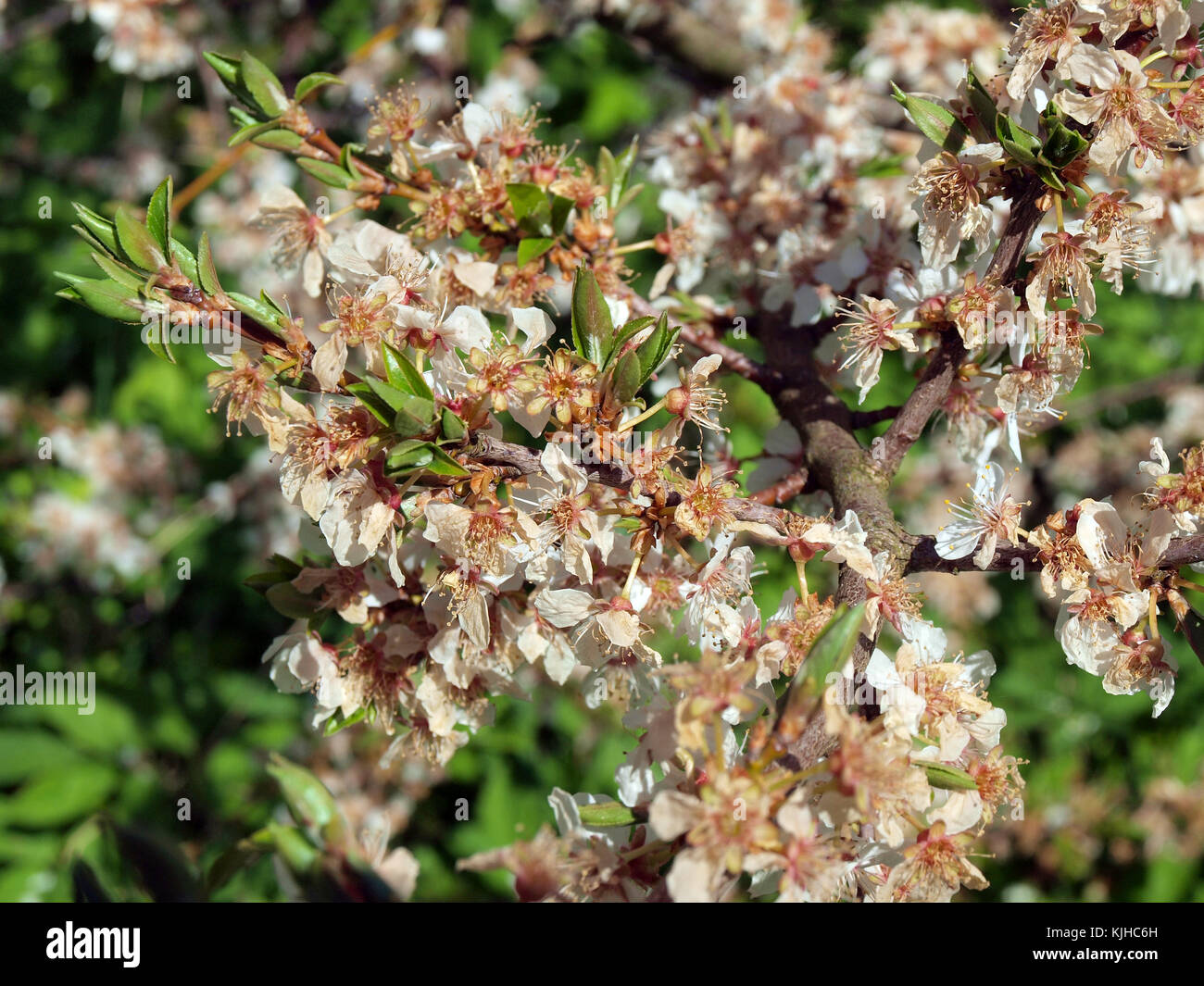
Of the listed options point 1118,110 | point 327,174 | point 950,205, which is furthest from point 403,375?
point 1118,110

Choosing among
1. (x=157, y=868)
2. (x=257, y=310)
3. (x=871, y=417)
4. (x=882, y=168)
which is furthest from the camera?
(x=882, y=168)

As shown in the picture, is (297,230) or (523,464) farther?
(297,230)

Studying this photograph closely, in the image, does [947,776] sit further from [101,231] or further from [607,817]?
[101,231]

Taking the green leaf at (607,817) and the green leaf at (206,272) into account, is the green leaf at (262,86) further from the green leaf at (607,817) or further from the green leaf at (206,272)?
the green leaf at (607,817)

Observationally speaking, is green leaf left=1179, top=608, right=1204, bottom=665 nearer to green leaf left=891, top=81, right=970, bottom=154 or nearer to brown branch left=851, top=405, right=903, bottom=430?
brown branch left=851, top=405, right=903, bottom=430

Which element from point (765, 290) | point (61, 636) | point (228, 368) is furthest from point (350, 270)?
Result: point (61, 636)

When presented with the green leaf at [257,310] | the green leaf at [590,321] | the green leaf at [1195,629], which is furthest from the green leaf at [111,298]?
the green leaf at [1195,629]

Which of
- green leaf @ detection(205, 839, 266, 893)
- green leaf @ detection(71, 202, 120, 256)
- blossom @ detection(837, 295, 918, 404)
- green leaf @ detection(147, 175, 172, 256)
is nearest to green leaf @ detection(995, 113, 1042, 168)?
blossom @ detection(837, 295, 918, 404)
